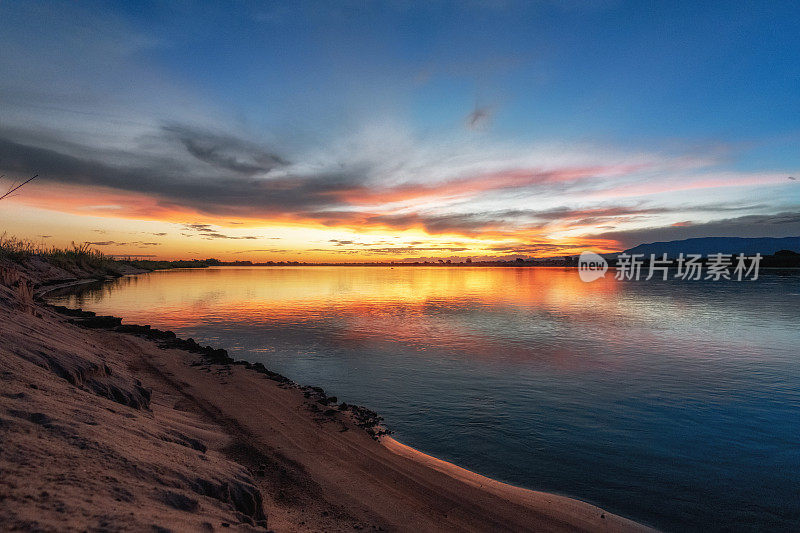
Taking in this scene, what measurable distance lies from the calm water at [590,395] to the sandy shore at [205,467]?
5.28 ft

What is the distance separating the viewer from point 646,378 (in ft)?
54.9

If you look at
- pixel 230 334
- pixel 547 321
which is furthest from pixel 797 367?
pixel 230 334

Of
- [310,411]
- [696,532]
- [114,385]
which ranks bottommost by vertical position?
[696,532]

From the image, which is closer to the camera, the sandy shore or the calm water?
the sandy shore

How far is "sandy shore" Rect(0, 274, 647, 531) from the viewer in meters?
3.53

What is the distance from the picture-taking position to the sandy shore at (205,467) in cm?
353

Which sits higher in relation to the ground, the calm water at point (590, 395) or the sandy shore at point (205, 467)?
the sandy shore at point (205, 467)

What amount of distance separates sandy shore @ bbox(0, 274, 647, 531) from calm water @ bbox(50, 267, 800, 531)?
1609 millimetres

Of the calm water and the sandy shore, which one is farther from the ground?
the sandy shore

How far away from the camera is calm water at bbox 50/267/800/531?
28.3 feet

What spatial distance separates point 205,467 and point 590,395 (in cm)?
1355

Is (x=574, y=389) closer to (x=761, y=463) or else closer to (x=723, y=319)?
(x=761, y=463)

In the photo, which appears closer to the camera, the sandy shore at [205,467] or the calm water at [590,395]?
the sandy shore at [205,467]

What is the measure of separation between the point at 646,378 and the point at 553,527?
12975mm
